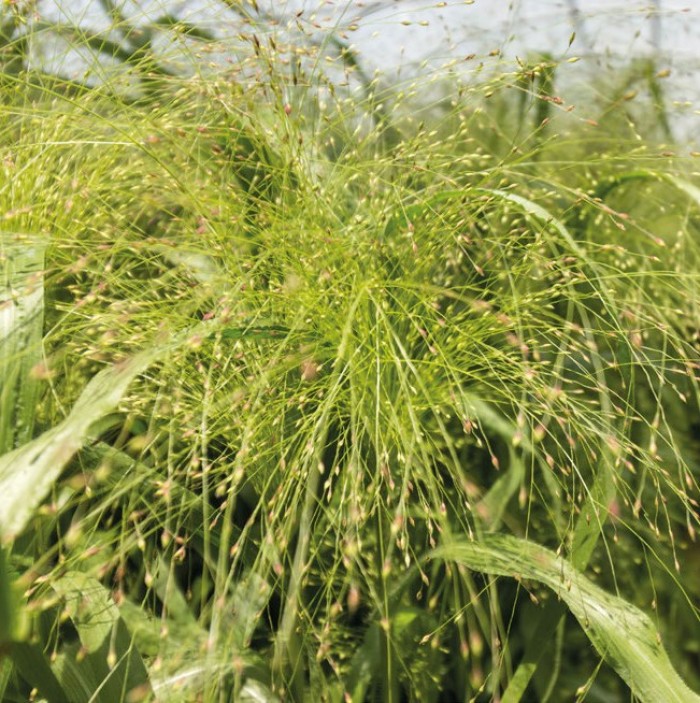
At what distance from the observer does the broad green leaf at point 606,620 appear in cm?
70

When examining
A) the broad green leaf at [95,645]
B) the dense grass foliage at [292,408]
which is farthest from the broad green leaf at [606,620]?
the broad green leaf at [95,645]

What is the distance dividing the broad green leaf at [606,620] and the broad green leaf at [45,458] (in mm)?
288

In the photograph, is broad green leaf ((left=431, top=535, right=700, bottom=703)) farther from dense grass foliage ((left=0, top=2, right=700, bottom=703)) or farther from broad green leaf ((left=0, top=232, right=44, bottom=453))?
broad green leaf ((left=0, top=232, right=44, bottom=453))

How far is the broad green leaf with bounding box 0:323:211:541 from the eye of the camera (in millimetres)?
468

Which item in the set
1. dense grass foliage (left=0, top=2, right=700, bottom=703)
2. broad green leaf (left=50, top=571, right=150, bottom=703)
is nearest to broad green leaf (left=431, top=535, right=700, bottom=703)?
dense grass foliage (left=0, top=2, right=700, bottom=703)

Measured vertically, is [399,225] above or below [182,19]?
below

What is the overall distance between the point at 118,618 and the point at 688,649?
0.79 m

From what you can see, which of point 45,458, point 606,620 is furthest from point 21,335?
point 606,620

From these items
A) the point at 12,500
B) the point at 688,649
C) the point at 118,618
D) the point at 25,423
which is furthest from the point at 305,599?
the point at 688,649

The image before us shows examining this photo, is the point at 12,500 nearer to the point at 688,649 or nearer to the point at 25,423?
the point at 25,423

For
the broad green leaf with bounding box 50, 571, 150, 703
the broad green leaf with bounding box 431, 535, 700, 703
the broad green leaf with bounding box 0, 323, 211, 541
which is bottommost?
the broad green leaf with bounding box 431, 535, 700, 703

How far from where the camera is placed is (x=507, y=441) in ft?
3.40

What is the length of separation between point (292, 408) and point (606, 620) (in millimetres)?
327

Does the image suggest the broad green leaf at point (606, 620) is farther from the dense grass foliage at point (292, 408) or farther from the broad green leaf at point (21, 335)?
the broad green leaf at point (21, 335)
